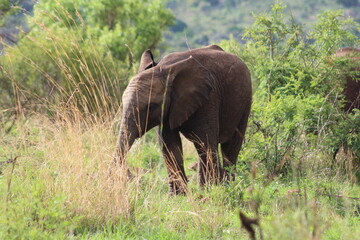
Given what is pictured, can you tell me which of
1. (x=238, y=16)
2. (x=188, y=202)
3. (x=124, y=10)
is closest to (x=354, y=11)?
(x=238, y=16)

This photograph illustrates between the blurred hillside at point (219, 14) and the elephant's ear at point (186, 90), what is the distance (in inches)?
2507

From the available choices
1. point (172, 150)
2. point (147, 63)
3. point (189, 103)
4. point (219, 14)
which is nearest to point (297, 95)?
point (189, 103)

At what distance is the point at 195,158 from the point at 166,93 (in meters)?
4.56

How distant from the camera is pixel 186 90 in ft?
25.9

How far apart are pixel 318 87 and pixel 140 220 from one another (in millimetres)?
4578

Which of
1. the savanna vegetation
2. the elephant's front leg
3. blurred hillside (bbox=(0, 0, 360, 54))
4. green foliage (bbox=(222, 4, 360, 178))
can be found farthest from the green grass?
blurred hillside (bbox=(0, 0, 360, 54))

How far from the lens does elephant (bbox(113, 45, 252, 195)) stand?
7523mm

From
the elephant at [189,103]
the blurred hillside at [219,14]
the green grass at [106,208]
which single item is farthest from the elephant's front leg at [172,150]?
the blurred hillside at [219,14]

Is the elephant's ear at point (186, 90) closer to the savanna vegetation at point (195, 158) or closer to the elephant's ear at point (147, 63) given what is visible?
the elephant's ear at point (147, 63)

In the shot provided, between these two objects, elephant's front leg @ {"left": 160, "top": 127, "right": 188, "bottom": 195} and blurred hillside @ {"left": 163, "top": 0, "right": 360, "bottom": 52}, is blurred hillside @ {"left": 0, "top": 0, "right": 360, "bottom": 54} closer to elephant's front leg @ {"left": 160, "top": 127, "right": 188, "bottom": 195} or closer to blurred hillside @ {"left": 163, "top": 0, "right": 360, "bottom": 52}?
blurred hillside @ {"left": 163, "top": 0, "right": 360, "bottom": 52}

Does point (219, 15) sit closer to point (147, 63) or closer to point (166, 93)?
point (147, 63)

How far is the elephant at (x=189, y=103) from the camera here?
7.52 metres

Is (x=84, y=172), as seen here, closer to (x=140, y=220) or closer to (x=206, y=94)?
(x=140, y=220)

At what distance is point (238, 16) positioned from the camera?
287ft
